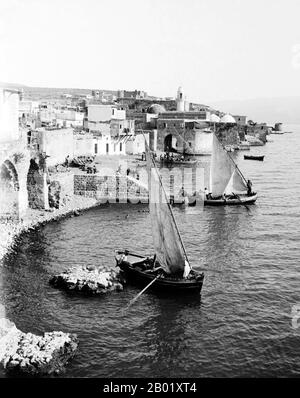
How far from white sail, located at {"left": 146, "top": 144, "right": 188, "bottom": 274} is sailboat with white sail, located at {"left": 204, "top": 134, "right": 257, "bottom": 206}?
22439 millimetres

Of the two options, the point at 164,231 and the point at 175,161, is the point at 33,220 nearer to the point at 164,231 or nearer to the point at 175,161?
the point at 164,231

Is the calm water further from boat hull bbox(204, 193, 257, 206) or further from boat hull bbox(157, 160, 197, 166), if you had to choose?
boat hull bbox(157, 160, 197, 166)

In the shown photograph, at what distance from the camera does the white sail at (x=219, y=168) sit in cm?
5200

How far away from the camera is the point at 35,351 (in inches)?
809

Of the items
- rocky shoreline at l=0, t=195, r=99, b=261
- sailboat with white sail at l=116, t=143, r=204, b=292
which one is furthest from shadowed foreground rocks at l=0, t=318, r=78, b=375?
rocky shoreline at l=0, t=195, r=99, b=261

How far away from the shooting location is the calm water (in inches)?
838

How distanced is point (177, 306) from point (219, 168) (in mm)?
27741

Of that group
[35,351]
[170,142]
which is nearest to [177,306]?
[35,351]

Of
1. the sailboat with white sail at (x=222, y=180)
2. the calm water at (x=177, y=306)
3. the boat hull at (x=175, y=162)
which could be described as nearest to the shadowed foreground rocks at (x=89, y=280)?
the calm water at (x=177, y=306)
